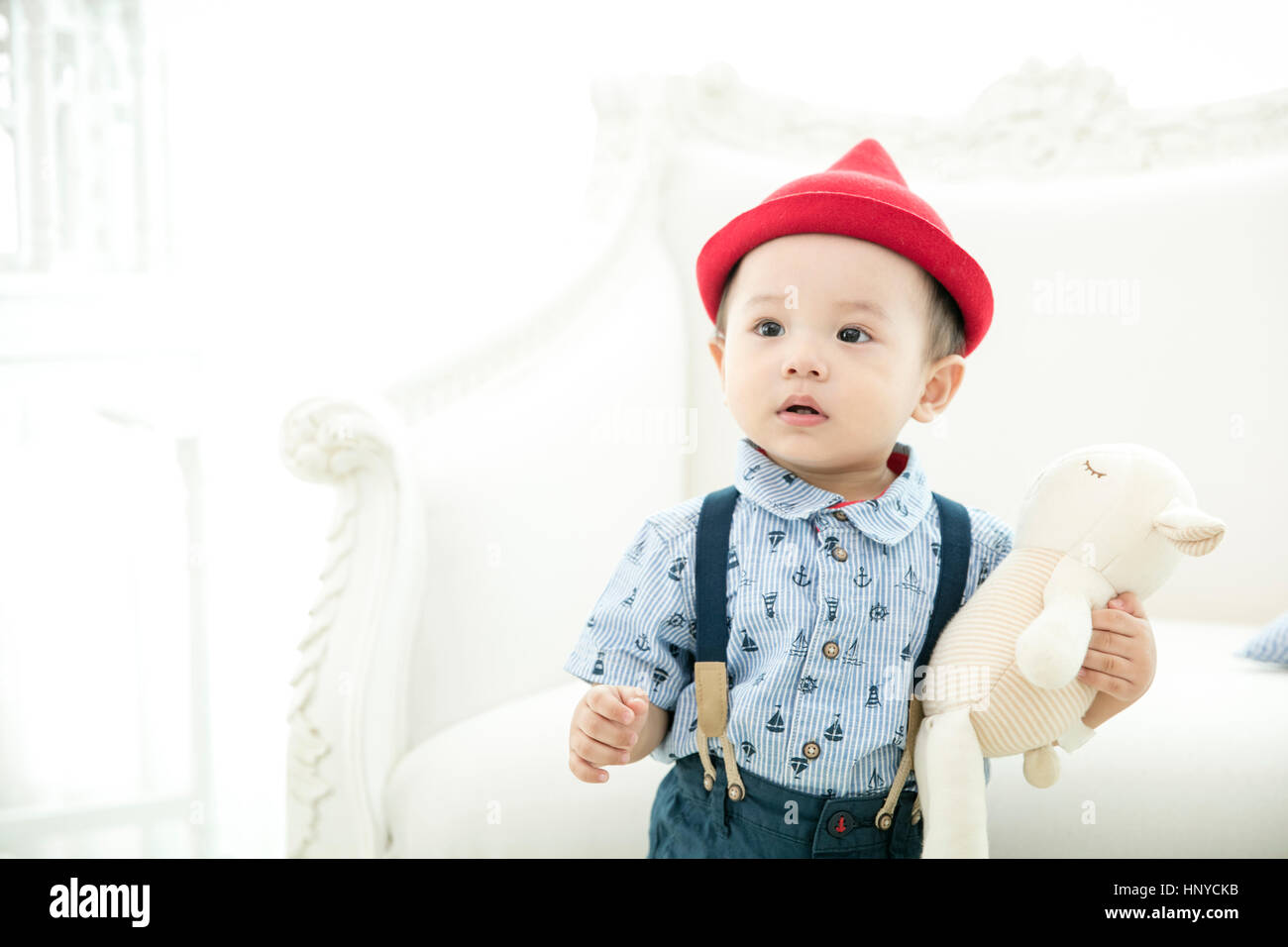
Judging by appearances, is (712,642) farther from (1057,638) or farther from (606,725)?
(1057,638)

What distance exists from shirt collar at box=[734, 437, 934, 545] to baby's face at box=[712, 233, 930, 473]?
0.09 feet

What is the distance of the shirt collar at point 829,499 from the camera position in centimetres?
81

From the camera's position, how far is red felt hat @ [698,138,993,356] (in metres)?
0.79

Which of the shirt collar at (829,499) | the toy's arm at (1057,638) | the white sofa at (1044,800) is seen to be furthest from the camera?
the white sofa at (1044,800)

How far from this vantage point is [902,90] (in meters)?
1.79

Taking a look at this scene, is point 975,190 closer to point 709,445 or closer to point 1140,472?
point 709,445

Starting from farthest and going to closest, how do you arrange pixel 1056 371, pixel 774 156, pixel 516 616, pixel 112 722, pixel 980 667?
pixel 112 722 → pixel 774 156 → pixel 1056 371 → pixel 516 616 → pixel 980 667

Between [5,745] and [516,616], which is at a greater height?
[516,616]

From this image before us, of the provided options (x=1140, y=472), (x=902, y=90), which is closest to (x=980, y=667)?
(x=1140, y=472)

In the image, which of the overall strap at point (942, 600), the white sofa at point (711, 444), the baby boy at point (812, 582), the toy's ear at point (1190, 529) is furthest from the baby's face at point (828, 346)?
the white sofa at point (711, 444)

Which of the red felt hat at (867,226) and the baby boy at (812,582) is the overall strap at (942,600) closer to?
the baby boy at (812,582)

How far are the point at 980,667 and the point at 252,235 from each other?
1440mm

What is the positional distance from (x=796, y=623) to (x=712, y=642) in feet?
0.22

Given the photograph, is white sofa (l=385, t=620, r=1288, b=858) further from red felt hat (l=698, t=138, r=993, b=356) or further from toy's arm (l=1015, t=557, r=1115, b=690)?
red felt hat (l=698, t=138, r=993, b=356)
